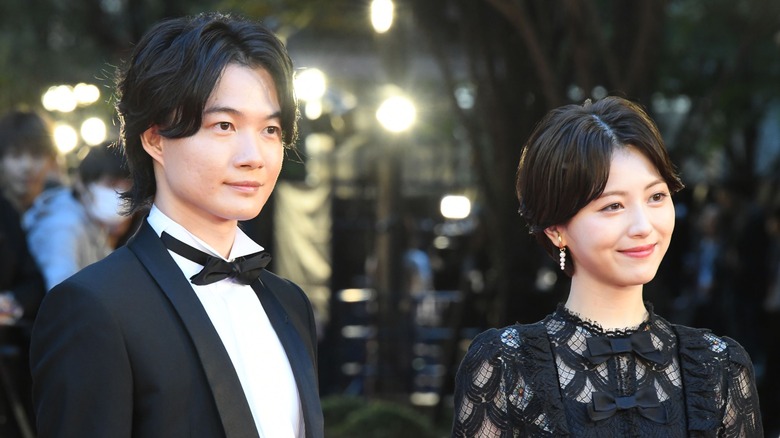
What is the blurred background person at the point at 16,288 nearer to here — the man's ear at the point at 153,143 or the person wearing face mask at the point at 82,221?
the person wearing face mask at the point at 82,221

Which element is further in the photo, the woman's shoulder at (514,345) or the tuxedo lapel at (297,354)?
the woman's shoulder at (514,345)

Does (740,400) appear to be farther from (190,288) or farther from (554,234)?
(190,288)

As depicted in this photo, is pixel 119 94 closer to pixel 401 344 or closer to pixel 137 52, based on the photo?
pixel 137 52

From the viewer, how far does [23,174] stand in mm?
6918

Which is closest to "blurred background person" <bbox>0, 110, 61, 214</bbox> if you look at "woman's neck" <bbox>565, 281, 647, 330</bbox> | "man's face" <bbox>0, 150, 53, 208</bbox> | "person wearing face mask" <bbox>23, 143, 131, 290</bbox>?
"man's face" <bbox>0, 150, 53, 208</bbox>

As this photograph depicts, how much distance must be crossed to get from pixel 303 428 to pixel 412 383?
346 inches

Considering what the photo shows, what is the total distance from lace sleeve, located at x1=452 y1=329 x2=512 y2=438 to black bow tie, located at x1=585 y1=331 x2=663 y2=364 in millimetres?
254

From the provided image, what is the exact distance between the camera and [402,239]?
39.2 feet

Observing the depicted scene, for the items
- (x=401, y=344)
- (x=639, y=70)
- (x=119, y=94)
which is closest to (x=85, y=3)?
(x=401, y=344)

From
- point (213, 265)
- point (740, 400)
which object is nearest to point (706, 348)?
point (740, 400)

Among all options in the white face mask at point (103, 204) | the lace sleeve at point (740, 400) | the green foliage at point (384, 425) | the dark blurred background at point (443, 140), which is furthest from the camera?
the green foliage at point (384, 425)

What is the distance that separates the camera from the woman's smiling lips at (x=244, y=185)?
2.90 m

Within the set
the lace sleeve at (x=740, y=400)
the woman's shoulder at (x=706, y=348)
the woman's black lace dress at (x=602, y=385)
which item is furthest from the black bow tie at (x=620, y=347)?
the lace sleeve at (x=740, y=400)

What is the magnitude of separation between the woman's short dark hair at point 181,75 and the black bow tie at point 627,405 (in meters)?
1.06
